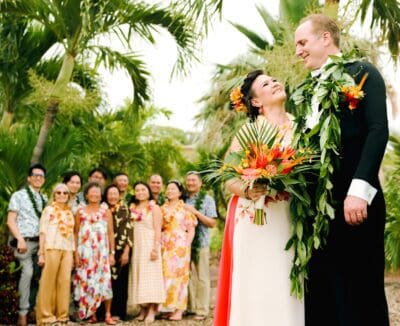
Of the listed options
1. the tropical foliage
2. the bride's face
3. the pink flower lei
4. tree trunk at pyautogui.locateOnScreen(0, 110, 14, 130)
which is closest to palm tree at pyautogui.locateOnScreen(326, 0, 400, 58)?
the tropical foliage

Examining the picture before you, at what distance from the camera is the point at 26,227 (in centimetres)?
A: 749

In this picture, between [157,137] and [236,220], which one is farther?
[157,137]

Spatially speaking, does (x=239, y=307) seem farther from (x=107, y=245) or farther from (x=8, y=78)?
(x=8, y=78)

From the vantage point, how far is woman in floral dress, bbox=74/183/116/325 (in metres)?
7.79

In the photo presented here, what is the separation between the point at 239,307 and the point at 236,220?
50 centimetres

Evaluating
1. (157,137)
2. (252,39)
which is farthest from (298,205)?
(157,137)

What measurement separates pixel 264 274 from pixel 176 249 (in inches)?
185

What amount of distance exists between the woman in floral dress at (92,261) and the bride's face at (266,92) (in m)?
4.25

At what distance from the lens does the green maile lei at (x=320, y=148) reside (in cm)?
324

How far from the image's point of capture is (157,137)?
17078mm

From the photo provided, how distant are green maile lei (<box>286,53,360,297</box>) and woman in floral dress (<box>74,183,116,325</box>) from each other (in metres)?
4.69

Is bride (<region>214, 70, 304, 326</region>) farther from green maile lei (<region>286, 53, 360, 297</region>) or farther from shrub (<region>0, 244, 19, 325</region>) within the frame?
shrub (<region>0, 244, 19, 325</region>)

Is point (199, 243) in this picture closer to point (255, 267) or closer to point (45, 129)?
point (45, 129)

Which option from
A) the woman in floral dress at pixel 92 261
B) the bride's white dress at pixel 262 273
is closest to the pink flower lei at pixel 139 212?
the woman in floral dress at pixel 92 261
